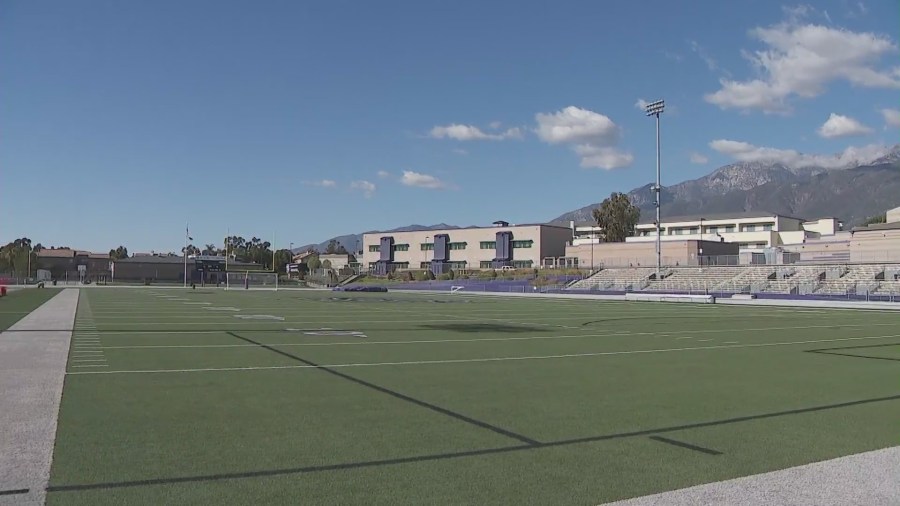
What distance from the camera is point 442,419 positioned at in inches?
317

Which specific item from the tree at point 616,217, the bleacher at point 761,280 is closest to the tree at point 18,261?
the tree at point 616,217

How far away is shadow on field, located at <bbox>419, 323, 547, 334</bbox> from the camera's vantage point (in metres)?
22.5

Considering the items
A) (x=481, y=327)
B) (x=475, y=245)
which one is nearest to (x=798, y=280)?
(x=481, y=327)

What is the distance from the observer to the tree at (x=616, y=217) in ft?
403

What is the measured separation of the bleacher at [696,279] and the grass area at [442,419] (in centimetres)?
4995

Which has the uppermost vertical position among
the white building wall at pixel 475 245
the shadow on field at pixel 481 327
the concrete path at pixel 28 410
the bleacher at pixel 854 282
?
the white building wall at pixel 475 245

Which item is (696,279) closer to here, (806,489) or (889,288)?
(889,288)

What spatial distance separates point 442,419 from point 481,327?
52.3 feet

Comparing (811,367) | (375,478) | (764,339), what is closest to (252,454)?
(375,478)

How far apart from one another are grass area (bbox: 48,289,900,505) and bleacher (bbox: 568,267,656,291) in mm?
54598

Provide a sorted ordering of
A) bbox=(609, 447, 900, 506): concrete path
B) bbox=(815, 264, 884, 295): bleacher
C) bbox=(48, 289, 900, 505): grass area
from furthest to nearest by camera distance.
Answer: bbox=(815, 264, 884, 295): bleacher
bbox=(48, 289, 900, 505): grass area
bbox=(609, 447, 900, 506): concrete path

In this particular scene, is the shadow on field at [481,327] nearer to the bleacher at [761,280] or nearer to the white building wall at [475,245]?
the bleacher at [761,280]

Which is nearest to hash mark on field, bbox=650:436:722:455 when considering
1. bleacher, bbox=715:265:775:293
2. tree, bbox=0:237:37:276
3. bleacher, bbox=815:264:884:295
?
bleacher, bbox=815:264:884:295

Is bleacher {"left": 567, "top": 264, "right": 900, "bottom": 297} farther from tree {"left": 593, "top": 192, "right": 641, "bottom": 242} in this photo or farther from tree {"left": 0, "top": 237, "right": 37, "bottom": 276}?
tree {"left": 0, "top": 237, "right": 37, "bottom": 276}
